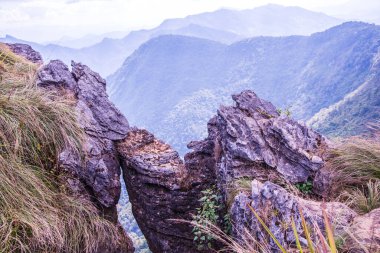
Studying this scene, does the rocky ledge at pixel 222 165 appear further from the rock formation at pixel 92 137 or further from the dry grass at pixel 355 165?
the rock formation at pixel 92 137

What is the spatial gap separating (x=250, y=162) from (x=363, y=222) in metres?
2.50

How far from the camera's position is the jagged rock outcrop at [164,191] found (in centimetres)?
727

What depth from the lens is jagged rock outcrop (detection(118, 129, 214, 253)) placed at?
23.8 ft

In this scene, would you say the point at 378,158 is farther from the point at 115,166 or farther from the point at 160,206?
the point at 115,166

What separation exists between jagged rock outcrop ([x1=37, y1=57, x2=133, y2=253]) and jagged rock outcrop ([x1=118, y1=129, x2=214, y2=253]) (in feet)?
1.56

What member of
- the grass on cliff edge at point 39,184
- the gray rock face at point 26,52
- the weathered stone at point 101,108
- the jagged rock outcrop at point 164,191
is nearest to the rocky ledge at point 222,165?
the jagged rock outcrop at point 164,191

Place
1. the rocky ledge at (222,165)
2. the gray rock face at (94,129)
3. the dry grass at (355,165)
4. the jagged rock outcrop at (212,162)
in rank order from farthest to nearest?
the gray rock face at (94,129)
the jagged rock outcrop at (212,162)
the rocky ledge at (222,165)
the dry grass at (355,165)

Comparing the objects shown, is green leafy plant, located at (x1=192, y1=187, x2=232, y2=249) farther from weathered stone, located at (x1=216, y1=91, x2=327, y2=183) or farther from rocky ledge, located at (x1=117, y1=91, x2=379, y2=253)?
weathered stone, located at (x1=216, y1=91, x2=327, y2=183)

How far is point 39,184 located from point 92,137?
168cm

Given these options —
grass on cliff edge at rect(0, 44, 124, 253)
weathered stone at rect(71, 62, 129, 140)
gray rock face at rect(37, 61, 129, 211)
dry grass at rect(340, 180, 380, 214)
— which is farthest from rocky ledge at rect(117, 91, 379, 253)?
grass on cliff edge at rect(0, 44, 124, 253)

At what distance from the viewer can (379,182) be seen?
518 centimetres

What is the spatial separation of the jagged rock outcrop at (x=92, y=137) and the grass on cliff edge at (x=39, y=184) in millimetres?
230

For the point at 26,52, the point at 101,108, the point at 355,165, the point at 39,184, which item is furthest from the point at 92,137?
the point at 26,52

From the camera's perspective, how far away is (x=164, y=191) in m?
7.34
